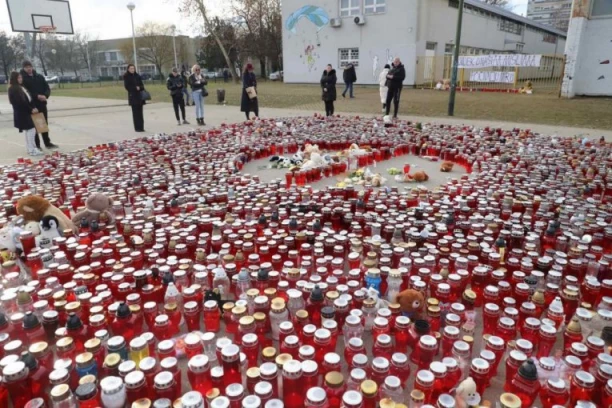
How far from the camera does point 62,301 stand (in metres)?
3.14

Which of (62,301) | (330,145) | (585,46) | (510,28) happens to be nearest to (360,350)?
(62,301)

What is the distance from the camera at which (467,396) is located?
2275mm

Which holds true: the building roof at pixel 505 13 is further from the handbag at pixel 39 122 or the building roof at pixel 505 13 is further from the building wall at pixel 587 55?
the handbag at pixel 39 122

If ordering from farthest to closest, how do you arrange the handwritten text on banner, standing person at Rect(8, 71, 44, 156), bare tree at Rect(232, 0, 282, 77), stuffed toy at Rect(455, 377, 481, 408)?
1. bare tree at Rect(232, 0, 282, 77)
2. the handwritten text on banner
3. standing person at Rect(8, 71, 44, 156)
4. stuffed toy at Rect(455, 377, 481, 408)

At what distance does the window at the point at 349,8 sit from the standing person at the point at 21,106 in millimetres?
25329

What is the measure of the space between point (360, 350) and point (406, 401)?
39 cm

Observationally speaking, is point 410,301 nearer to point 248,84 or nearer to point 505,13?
point 248,84

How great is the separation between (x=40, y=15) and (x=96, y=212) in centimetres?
1962

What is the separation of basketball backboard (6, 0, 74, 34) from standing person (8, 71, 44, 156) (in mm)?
11803

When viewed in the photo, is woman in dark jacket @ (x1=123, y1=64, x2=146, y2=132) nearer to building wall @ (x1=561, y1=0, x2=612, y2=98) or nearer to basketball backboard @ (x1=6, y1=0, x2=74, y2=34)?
basketball backboard @ (x1=6, y1=0, x2=74, y2=34)

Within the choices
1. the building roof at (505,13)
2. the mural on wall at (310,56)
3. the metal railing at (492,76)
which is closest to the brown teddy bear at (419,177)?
the metal railing at (492,76)

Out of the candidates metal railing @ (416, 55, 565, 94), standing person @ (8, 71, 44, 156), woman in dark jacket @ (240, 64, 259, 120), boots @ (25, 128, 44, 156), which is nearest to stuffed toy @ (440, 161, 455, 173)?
woman in dark jacket @ (240, 64, 259, 120)

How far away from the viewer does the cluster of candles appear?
2301mm

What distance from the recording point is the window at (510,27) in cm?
3847
